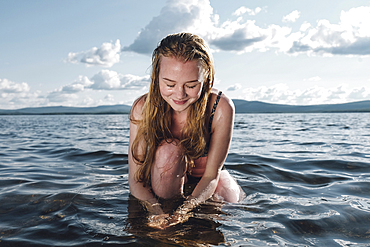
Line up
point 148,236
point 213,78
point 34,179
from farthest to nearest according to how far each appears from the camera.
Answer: point 34,179
point 213,78
point 148,236

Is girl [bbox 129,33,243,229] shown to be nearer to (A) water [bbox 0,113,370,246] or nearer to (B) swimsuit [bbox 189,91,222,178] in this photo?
(B) swimsuit [bbox 189,91,222,178]

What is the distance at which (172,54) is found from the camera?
8.89 feet

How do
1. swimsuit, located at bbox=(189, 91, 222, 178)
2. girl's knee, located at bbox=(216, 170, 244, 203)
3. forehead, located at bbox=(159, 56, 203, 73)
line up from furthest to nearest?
girl's knee, located at bbox=(216, 170, 244, 203) < swimsuit, located at bbox=(189, 91, 222, 178) < forehead, located at bbox=(159, 56, 203, 73)

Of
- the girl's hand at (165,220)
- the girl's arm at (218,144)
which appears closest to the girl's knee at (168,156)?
the girl's arm at (218,144)

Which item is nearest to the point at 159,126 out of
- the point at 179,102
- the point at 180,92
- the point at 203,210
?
the point at 179,102

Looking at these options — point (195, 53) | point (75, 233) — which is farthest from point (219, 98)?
point (75, 233)

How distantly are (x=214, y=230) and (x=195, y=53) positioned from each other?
5.55ft

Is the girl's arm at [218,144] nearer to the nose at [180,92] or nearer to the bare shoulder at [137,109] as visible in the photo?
the nose at [180,92]

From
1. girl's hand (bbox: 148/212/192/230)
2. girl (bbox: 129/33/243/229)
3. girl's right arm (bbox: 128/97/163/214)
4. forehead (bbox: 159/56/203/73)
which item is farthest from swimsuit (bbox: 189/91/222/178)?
girl's hand (bbox: 148/212/192/230)

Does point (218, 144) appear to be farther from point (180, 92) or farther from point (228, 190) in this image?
point (180, 92)

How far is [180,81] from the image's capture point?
2.72 metres

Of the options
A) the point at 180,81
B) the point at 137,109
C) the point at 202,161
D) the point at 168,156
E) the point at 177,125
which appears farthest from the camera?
the point at 202,161

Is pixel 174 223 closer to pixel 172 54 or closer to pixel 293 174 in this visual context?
pixel 172 54

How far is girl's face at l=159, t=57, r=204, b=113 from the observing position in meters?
2.69
